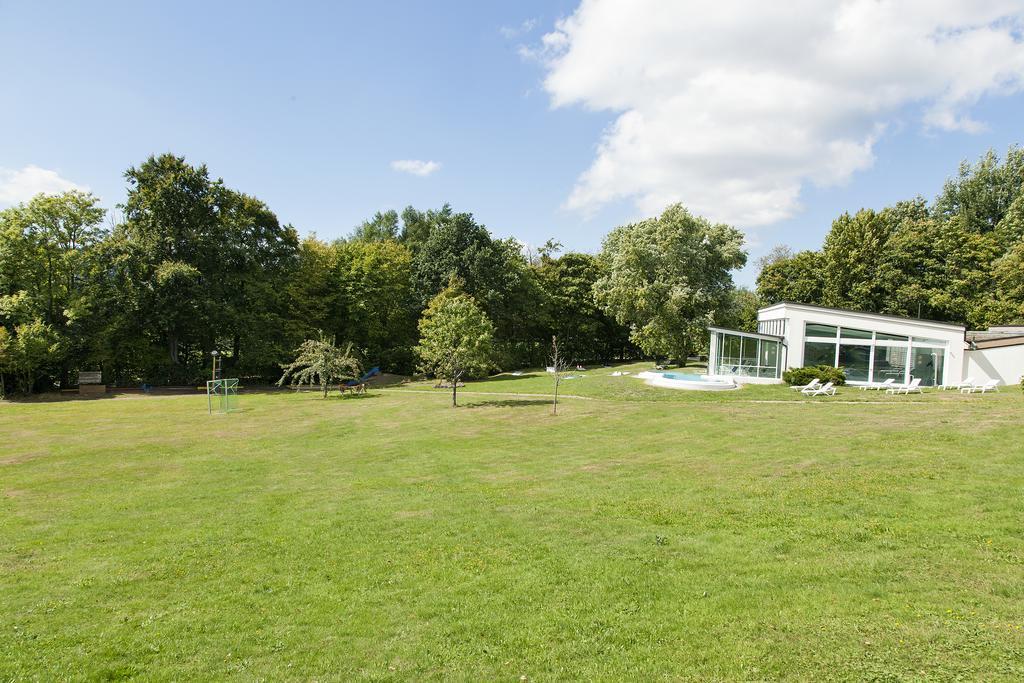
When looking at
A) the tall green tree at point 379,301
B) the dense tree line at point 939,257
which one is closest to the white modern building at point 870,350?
the dense tree line at point 939,257

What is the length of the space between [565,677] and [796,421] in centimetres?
1628

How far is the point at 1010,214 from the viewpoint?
43281mm

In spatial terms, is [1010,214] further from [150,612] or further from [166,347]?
[166,347]

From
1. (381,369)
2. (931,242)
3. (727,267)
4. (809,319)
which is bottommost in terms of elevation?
(381,369)

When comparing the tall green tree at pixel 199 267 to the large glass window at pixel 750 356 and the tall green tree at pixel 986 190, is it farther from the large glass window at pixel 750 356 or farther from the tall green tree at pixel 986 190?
the tall green tree at pixel 986 190

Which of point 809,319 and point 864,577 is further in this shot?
point 809,319

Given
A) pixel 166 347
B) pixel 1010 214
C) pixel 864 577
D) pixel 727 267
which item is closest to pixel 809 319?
pixel 727 267

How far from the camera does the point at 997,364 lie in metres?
29.7

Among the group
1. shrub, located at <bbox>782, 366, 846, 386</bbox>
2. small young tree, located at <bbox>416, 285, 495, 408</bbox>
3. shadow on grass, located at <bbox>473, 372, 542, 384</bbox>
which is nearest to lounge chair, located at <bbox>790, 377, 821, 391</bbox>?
shrub, located at <bbox>782, 366, 846, 386</bbox>

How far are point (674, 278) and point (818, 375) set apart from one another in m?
14.5

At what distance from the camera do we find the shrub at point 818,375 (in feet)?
96.1

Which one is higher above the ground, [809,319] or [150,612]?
[809,319]

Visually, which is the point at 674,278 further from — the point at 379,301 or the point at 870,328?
the point at 379,301

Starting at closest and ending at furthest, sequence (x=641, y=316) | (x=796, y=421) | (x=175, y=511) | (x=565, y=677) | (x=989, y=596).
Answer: (x=565, y=677) → (x=989, y=596) → (x=175, y=511) → (x=796, y=421) → (x=641, y=316)
